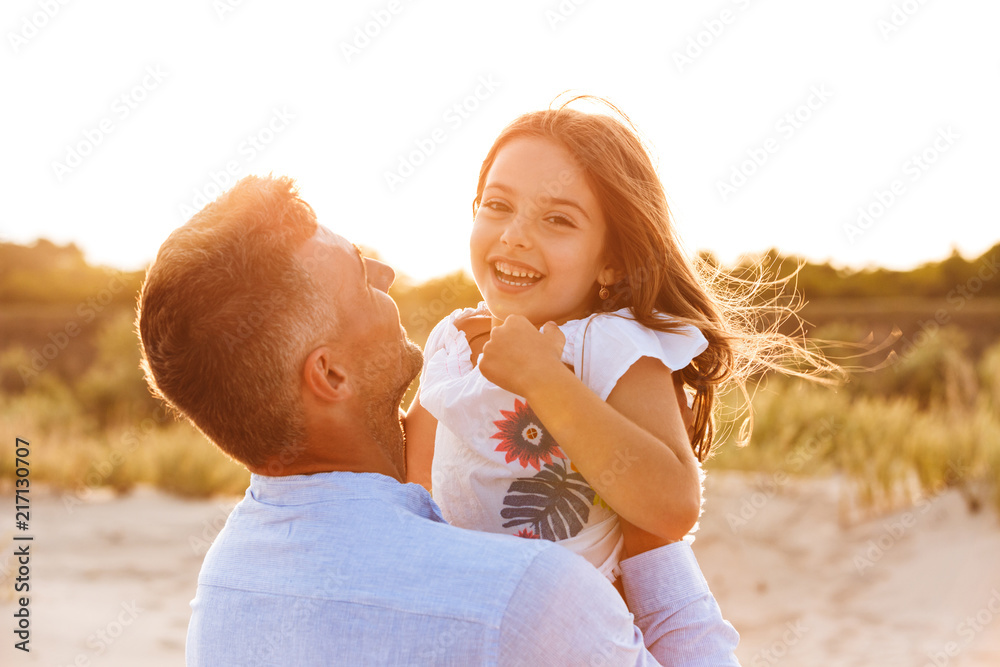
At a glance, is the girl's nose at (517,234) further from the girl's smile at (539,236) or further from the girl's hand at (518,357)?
the girl's hand at (518,357)

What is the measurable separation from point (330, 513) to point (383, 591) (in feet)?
0.82

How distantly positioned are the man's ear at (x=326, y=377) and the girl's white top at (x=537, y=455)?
37 cm

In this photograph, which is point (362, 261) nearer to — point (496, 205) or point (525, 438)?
point (496, 205)

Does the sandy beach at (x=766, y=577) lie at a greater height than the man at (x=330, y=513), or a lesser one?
lesser

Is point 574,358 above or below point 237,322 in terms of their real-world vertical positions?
below

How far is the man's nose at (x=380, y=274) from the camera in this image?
2242mm

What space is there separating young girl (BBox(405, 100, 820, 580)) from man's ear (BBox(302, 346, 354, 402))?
0.35 metres

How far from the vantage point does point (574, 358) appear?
2168 mm

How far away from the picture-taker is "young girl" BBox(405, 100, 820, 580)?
1933mm

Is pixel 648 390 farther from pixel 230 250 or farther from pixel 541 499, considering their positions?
pixel 230 250

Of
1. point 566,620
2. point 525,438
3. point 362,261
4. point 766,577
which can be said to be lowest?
point 766,577

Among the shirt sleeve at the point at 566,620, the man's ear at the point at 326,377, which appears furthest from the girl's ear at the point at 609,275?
the shirt sleeve at the point at 566,620

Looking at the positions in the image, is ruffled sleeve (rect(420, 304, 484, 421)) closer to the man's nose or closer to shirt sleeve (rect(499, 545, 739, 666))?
the man's nose

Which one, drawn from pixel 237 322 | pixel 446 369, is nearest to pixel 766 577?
pixel 446 369
